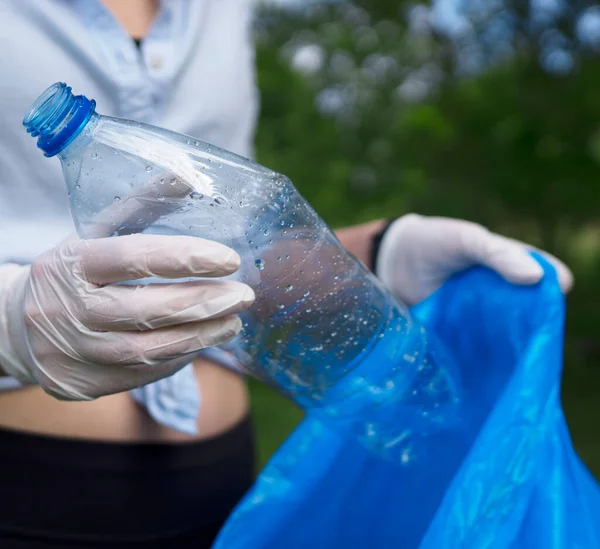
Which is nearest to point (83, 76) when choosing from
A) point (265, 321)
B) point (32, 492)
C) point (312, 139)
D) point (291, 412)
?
point (265, 321)

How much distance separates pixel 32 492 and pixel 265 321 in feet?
1.12

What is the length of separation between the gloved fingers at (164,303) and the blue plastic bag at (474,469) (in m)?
0.30

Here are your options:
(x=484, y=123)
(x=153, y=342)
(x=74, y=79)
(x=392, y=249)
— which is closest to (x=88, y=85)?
(x=74, y=79)

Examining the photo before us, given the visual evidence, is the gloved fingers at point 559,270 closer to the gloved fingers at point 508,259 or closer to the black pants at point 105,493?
the gloved fingers at point 508,259

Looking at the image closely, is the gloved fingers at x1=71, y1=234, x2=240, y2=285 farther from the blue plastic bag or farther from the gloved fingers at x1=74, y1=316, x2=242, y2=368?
the blue plastic bag

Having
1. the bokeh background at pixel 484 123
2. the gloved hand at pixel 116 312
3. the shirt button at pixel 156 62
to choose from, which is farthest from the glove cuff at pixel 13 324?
the bokeh background at pixel 484 123

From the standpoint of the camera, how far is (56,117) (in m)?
0.62

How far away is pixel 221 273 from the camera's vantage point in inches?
25.2

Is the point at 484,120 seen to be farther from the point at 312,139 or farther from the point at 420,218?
the point at 420,218

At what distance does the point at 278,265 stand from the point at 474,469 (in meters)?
0.30

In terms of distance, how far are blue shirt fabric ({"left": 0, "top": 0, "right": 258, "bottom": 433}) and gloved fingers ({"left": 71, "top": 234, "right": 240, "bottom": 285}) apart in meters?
0.24

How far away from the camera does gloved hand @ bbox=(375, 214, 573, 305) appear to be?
2.86 feet

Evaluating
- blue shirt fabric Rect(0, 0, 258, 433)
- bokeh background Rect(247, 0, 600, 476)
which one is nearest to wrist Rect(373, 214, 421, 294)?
blue shirt fabric Rect(0, 0, 258, 433)

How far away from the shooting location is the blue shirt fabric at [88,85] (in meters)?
0.81
